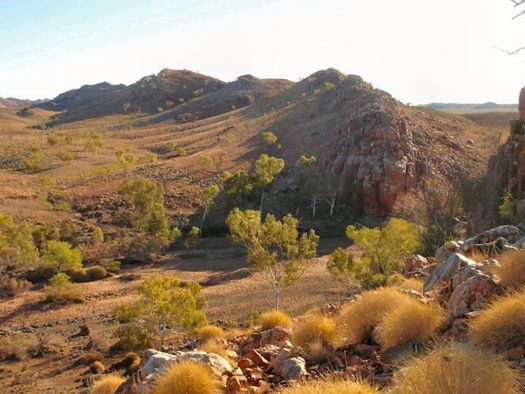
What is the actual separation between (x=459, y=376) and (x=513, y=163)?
16.7m

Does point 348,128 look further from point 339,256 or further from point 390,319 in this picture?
point 390,319

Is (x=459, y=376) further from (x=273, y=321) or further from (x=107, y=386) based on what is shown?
(x=107, y=386)

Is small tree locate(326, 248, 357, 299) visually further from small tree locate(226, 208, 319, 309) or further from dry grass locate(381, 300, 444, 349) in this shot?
dry grass locate(381, 300, 444, 349)

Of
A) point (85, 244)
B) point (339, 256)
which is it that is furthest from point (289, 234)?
point (85, 244)

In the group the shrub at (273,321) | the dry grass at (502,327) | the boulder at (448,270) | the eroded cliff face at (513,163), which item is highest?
the eroded cliff face at (513,163)

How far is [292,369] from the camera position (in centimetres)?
624

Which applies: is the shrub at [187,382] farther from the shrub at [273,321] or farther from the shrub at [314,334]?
the shrub at [273,321]

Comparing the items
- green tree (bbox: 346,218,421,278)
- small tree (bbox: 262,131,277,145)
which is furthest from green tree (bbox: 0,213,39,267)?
small tree (bbox: 262,131,277,145)

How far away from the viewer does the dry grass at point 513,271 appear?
6.39 metres

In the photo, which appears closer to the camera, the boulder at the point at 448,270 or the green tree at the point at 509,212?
the boulder at the point at 448,270

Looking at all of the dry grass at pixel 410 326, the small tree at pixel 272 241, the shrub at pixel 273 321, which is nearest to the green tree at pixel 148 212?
the small tree at pixel 272 241

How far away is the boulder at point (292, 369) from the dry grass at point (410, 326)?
4.17ft

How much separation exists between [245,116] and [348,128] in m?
39.9

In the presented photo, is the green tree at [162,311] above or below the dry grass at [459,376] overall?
below
